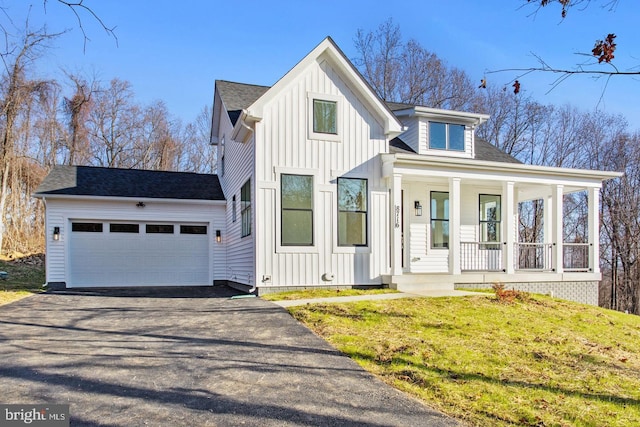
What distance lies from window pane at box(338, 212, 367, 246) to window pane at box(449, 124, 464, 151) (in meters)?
4.86

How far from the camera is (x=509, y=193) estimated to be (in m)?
12.1

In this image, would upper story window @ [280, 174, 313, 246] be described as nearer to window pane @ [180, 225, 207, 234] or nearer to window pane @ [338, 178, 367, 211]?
window pane @ [338, 178, 367, 211]

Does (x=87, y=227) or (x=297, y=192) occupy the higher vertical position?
(x=297, y=192)

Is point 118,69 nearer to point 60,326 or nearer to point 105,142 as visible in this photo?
point 105,142

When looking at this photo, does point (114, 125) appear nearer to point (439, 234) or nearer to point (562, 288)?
point (439, 234)

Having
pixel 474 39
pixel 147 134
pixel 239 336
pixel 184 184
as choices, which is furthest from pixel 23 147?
pixel 474 39

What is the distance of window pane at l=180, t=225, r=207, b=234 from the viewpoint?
14078 millimetres

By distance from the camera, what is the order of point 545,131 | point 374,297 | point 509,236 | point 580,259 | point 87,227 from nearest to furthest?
point 374,297 → point 509,236 → point 87,227 → point 580,259 → point 545,131

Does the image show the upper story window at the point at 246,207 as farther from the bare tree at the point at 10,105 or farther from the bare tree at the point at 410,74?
the bare tree at the point at 410,74

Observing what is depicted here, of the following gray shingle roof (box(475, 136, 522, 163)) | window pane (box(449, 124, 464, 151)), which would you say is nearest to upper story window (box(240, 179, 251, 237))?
window pane (box(449, 124, 464, 151))

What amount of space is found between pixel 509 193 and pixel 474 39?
814 centimetres

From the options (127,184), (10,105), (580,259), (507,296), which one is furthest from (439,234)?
(10,105)

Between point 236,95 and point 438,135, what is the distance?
6.46m

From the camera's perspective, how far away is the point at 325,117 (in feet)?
35.1
